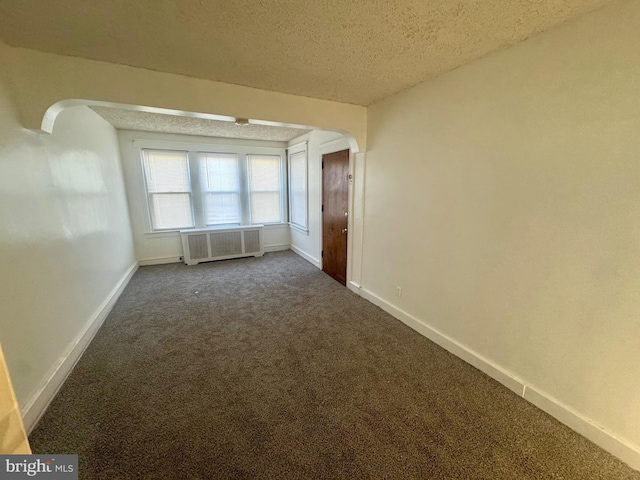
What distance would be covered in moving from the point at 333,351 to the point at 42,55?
10.5ft

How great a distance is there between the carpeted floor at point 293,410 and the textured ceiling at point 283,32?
2.42 meters

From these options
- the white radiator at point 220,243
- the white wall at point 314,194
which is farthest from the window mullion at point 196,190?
the white wall at point 314,194

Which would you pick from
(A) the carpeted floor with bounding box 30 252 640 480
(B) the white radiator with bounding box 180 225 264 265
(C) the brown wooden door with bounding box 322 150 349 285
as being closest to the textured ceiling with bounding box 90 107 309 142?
(C) the brown wooden door with bounding box 322 150 349 285

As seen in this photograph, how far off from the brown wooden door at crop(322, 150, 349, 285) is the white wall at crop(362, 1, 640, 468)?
4.31 feet

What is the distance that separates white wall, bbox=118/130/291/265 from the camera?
4473 mm

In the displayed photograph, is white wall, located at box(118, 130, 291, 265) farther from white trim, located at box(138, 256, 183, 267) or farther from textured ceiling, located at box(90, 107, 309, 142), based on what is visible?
textured ceiling, located at box(90, 107, 309, 142)

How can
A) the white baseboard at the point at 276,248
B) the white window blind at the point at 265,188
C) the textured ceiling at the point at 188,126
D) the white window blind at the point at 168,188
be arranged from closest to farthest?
1. the textured ceiling at the point at 188,126
2. the white window blind at the point at 168,188
3. the white window blind at the point at 265,188
4. the white baseboard at the point at 276,248

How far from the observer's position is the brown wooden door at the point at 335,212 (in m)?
3.79

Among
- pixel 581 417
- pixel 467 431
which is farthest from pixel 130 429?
pixel 581 417

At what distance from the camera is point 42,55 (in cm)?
187

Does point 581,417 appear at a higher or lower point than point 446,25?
lower

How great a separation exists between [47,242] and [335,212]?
3157 millimetres

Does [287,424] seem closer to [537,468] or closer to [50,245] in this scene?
[537,468]

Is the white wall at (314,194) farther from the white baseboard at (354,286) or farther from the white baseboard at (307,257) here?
the white baseboard at (354,286)
